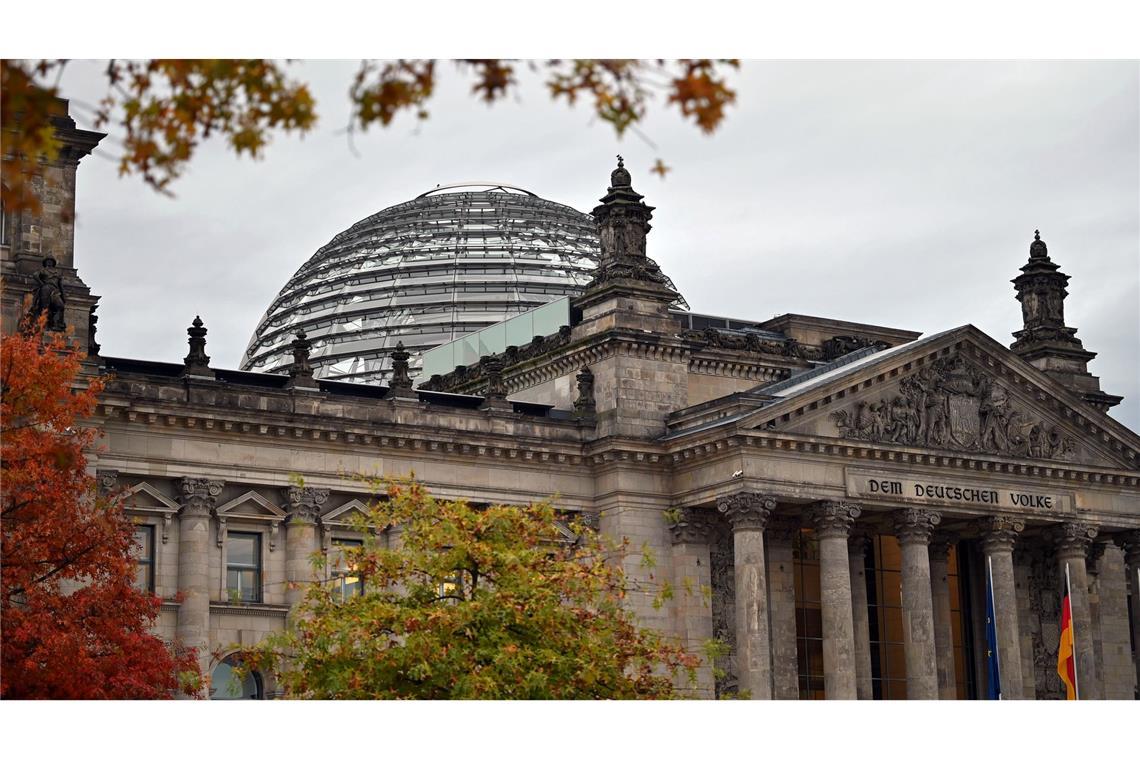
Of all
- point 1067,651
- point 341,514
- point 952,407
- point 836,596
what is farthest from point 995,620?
point 341,514

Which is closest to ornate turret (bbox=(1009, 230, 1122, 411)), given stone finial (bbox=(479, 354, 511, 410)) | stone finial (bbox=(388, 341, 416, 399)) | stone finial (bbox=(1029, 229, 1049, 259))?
stone finial (bbox=(1029, 229, 1049, 259))

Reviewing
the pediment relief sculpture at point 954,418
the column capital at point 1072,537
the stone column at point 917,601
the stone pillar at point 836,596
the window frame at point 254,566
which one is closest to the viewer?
the window frame at point 254,566

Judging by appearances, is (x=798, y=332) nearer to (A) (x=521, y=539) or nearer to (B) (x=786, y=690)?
(B) (x=786, y=690)

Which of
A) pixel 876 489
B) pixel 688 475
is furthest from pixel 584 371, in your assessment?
pixel 876 489

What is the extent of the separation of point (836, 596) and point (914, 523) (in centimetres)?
387

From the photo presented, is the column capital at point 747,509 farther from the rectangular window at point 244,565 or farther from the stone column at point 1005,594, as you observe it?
the rectangular window at point 244,565

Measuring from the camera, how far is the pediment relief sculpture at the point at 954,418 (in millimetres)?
58719

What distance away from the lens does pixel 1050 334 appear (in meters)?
69.6

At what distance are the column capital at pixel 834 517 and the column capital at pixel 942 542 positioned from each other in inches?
236

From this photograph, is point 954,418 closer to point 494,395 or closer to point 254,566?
point 494,395

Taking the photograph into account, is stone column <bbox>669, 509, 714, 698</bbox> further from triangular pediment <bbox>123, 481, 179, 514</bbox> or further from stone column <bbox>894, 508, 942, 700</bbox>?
triangular pediment <bbox>123, 481, 179, 514</bbox>

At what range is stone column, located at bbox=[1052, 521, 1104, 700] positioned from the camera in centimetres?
6141

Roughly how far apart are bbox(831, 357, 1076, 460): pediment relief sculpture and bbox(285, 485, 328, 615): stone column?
50.5ft

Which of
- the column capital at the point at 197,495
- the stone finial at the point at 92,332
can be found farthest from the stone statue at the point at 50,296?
the column capital at the point at 197,495
